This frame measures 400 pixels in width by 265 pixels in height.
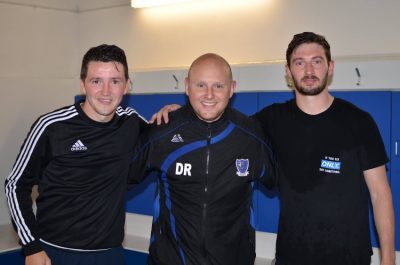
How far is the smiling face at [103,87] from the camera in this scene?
207cm

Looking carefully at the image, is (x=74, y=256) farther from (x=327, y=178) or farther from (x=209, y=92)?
(x=327, y=178)

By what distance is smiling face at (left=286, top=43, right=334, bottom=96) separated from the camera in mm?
2025

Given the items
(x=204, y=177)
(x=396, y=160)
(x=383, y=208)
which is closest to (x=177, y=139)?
(x=204, y=177)

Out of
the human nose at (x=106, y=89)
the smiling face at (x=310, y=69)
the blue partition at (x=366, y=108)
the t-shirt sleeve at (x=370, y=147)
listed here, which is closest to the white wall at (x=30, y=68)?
the blue partition at (x=366, y=108)

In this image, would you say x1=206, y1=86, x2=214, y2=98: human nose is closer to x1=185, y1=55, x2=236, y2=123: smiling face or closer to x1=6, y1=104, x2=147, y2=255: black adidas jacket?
x1=185, y1=55, x2=236, y2=123: smiling face

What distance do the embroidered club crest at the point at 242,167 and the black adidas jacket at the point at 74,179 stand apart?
0.53m

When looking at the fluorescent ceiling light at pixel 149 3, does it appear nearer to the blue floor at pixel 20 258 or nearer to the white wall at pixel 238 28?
the white wall at pixel 238 28

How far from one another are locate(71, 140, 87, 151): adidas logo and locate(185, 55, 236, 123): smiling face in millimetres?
504

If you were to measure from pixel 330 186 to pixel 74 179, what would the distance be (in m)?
1.08

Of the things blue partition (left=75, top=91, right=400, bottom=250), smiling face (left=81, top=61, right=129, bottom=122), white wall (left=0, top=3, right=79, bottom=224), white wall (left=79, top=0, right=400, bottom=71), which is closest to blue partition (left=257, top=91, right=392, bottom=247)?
blue partition (left=75, top=91, right=400, bottom=250)

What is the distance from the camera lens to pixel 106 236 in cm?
211

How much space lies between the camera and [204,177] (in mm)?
2020

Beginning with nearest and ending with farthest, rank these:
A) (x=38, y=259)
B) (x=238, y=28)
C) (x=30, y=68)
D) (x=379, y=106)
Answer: (x=38, y=259), (x=379, y=106), (x=238, y=28), (x=30, y=68)

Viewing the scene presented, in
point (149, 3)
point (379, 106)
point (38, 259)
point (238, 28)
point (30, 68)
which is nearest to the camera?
point (38, 259)
